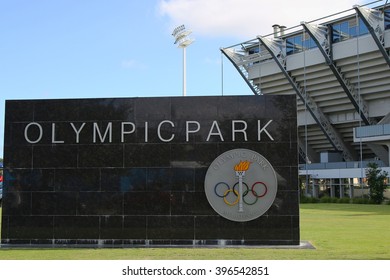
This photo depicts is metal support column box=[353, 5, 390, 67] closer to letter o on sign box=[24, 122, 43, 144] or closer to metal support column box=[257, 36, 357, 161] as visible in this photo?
metal support column box=[257, 36, 357, 161]

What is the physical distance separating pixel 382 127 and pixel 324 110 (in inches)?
494

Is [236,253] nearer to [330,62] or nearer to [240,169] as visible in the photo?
[240,169]

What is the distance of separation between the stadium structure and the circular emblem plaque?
3947 centimetres

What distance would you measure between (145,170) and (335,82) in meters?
46.7

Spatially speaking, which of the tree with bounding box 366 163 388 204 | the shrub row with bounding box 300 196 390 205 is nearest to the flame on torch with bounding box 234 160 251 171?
the shrub row with bounding box 300 196 390 205

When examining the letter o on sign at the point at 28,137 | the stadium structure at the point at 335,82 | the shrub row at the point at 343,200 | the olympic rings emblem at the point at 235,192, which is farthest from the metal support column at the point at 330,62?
the letter o on sign at the point at 28,137

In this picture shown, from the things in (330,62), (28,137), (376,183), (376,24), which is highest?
(376,24)

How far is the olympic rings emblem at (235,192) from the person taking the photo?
14625 millimetres

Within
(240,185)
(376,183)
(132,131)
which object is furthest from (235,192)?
(376,183)

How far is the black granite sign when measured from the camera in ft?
48.0

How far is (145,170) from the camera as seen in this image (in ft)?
49.2

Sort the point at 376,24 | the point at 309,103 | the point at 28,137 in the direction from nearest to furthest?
the point at 28,137
the point at 376,24
the point at 309,103

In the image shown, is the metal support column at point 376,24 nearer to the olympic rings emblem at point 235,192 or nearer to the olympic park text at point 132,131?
the olympic park text at point 132,131
